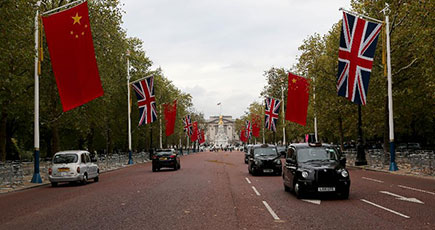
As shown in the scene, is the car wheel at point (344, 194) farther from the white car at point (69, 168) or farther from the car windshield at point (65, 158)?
the car windshield at point (65, 158)

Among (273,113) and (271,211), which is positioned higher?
(273,113)

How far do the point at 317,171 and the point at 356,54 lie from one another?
561 inches

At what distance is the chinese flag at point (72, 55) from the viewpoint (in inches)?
835

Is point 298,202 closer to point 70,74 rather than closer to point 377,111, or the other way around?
point 70,74

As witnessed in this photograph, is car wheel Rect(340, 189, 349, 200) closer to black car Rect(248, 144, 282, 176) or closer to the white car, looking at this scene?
black car Rect(248, 144, 282, 176)

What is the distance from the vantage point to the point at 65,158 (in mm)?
23844

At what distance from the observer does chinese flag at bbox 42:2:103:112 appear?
21.2 m

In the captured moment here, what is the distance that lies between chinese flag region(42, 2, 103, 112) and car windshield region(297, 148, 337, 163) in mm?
10854

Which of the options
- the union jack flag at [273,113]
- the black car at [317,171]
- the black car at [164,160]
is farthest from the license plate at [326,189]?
the union jack flag at [273,113]

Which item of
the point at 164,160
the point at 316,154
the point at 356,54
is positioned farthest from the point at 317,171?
the point at 164,160

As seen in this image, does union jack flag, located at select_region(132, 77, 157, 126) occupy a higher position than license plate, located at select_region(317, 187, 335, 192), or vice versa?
union jack flag, located at select_region(132, 77, 157, 126)

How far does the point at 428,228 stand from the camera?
30.1 feet

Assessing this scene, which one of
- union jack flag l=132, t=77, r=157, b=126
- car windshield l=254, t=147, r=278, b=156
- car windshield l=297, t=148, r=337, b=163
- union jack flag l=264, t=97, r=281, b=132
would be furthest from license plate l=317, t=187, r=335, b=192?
union jack flag l=264, t=97, r=281, b=132

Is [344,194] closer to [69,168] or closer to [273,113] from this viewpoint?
[69,168]
